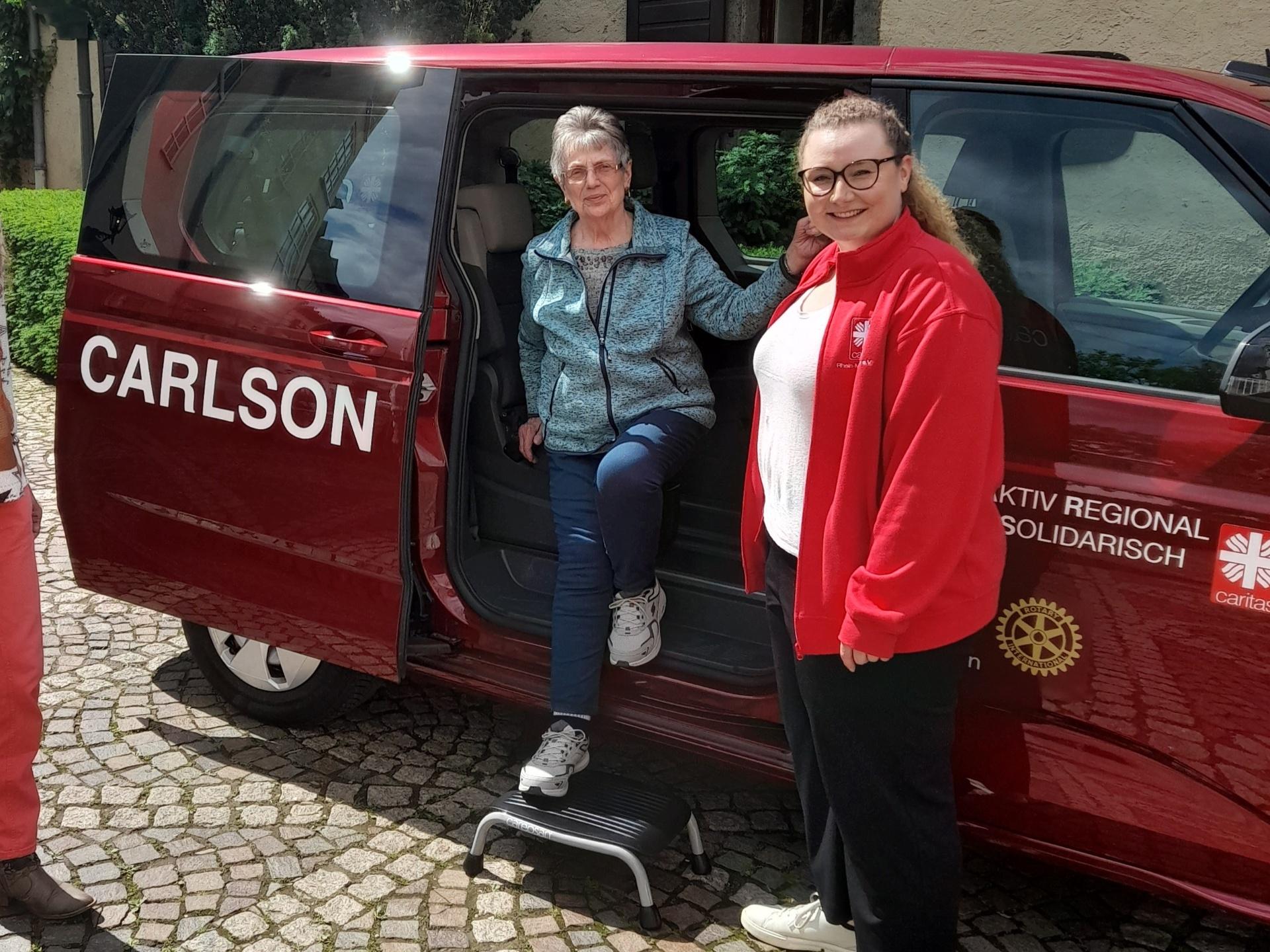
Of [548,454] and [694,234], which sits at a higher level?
[694,234]

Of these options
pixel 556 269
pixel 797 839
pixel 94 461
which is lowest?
pixel 797 839

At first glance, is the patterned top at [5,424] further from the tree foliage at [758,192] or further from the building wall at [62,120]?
the building wall at [62,120]

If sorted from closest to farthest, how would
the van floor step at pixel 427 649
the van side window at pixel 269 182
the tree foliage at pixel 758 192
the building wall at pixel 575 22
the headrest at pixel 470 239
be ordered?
the van side window at pixel 269 182
the van floor step at pixel 427 649
the headrest at pixel 470 239
the tree foliage at pixel 758 192
the building wall at pixel 575 22

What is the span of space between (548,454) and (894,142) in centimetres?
139

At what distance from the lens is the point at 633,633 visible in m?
3.00

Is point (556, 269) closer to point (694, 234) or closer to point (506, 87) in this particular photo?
point (506, 87)

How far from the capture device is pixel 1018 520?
236 centimetres

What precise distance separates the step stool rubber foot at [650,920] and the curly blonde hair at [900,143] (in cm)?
155

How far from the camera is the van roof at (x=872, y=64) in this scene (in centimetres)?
232

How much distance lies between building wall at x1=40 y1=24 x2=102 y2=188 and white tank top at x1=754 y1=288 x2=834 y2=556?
17.4 meters

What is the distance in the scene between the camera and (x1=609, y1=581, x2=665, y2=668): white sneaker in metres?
2.99

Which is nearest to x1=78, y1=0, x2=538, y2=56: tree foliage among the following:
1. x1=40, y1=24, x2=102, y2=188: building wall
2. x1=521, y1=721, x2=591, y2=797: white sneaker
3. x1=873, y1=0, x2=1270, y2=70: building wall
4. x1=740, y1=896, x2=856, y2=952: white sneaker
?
x1=873, y1=0, x2=1270, y2=70: building wall

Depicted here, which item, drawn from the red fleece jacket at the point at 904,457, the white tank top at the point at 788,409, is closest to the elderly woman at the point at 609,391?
the white tank top at the point at 788,409

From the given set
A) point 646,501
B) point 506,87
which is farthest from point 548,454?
point 506,87
